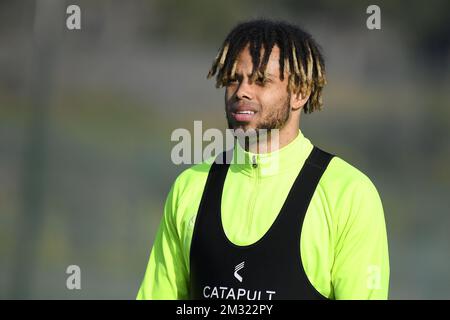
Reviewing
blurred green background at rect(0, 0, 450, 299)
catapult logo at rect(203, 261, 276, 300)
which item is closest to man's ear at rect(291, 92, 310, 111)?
catapult logo at rect(203, 261, 276, 300)

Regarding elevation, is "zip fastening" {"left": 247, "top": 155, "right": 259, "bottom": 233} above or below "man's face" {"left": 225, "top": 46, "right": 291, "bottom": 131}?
below

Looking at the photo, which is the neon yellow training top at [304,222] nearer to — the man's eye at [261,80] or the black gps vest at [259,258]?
the black gps vest at [259,258]

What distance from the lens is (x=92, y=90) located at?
5426 millimetres

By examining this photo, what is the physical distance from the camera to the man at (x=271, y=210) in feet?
8.33

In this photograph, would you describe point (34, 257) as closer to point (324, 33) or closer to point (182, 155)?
point (182, 155)

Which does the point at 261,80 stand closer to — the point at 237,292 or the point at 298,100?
the point at 298,100

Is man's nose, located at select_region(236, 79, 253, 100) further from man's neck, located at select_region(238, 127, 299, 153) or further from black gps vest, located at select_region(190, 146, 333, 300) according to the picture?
black gps vest, located at select_region(190, 146, 333, 300)

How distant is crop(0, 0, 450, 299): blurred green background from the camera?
529 cm

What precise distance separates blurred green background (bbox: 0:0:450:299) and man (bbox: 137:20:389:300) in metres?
2.52

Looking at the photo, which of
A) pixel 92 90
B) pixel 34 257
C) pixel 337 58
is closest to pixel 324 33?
pixel 337 58

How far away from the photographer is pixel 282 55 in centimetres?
272

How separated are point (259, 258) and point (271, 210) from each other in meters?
0.16

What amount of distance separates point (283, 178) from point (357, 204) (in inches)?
10.6

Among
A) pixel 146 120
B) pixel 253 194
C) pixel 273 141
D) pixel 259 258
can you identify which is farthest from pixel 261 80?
pixel 146 120
